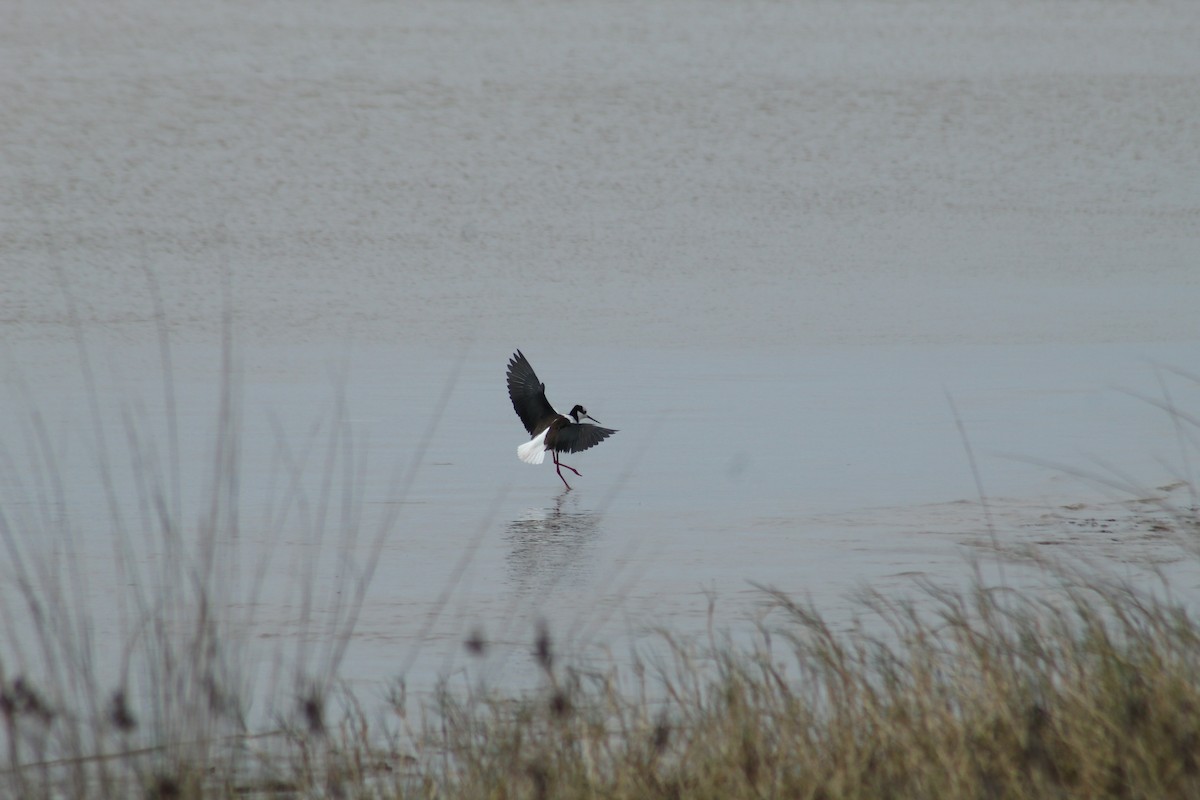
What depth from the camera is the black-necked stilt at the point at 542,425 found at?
7.25 metres

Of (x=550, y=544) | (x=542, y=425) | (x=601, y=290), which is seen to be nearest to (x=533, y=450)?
(x=542, y=425)

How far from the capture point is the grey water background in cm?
613

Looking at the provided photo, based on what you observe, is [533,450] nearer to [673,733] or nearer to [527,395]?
[527,395]

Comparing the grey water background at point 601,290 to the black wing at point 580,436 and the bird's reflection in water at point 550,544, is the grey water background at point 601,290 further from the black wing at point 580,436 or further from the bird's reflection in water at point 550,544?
the black wing at point 580,436

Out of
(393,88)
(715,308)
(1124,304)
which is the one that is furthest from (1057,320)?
(393,88)

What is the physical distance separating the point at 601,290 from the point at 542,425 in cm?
535

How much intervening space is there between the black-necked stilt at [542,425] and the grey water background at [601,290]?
0.72ft

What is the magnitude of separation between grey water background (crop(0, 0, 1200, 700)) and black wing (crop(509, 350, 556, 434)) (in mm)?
308

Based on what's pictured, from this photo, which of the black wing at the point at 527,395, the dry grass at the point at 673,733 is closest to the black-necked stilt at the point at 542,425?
the black wing at the point at 527,395

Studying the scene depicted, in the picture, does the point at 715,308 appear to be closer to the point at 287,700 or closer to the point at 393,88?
the point at 287,700

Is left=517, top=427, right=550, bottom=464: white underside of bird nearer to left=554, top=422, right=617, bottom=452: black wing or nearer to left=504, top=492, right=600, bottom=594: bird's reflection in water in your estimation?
left=554, top=422, right=617, bottom=452: black wing

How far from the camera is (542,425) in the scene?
7395 millimetres

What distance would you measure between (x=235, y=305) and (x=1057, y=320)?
18.1 ft

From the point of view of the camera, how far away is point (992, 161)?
18.7 metres
